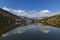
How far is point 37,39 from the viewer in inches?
1312

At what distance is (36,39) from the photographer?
3338 centimetres

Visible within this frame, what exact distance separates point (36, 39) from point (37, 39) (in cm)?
25
